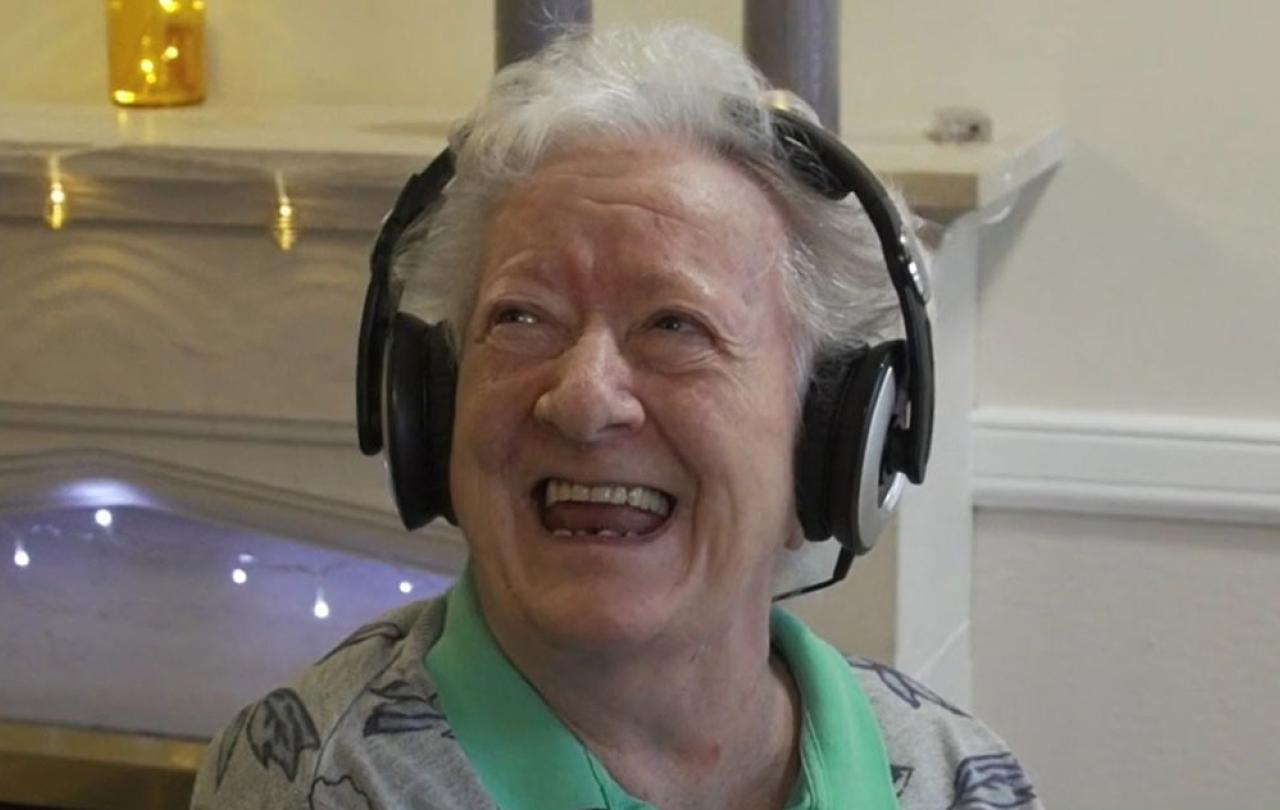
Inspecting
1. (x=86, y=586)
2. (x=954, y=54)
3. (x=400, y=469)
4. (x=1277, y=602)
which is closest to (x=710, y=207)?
(x=400, y=469)

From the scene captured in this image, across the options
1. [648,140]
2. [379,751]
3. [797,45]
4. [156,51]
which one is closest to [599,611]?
[379,751]

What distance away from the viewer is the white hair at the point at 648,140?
4.23 feet

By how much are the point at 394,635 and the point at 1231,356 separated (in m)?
1.12

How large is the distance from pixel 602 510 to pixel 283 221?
2.97 ft

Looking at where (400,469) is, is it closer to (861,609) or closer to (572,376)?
(572,376)

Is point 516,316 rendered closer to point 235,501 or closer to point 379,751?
point 379,751

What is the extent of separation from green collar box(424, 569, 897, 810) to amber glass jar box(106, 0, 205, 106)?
114 cm

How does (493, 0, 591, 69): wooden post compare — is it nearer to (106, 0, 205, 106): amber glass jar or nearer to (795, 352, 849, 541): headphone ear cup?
(106, 0, 205, 106): amber glass jar

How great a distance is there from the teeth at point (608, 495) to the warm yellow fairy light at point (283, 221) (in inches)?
33.7

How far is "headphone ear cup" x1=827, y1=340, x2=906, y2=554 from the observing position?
1.26m

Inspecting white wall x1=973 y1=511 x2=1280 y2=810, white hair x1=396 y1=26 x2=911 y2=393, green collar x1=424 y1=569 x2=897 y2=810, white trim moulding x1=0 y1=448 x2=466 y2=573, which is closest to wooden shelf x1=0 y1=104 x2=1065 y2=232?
white trim moulding x1=0 y1=448 x2=466 y2=573

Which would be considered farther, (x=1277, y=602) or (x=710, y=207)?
(x=1277, y=602)

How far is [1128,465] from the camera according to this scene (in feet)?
7.19

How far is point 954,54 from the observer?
7.10 feet
